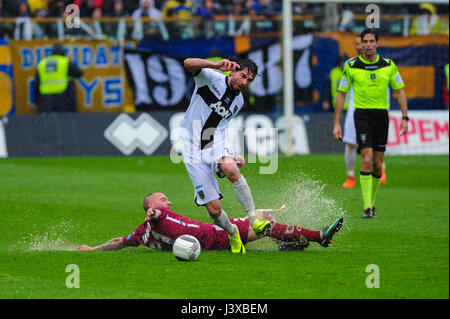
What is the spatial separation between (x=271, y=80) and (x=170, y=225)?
1279 centimetres

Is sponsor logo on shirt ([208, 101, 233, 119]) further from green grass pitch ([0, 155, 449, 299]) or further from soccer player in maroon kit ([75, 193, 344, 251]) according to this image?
green grass pitch ([0, 155, 449, 299])

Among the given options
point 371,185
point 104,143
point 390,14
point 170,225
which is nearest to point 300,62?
point 390,14

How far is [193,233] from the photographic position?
27.1 ft

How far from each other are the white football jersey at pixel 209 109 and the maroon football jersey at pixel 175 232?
77 cm

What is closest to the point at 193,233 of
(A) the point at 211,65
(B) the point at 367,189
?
(A) the point at 211,65

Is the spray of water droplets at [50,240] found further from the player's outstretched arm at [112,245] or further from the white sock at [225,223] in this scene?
the white sock at [225,223]

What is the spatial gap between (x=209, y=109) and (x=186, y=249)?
1.51m

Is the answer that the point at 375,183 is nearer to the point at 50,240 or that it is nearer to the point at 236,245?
the point at 236,245

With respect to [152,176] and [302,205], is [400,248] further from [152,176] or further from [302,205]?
[152,176]

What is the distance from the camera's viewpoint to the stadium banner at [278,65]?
2048 centimetres

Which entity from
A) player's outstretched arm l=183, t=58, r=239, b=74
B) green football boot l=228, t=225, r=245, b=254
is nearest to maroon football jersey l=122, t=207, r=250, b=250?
green football boot l=228, t=225, r=245, b=254

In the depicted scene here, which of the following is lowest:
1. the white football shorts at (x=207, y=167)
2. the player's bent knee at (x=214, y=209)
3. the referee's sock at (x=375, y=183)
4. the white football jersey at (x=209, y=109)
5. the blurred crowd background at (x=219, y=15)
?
the referee's sock at (x=375, y=183)

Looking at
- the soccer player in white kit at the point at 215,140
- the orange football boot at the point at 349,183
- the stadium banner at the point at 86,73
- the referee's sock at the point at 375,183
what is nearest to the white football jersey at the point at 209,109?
the soccer player in white kit at the point at 215,140
